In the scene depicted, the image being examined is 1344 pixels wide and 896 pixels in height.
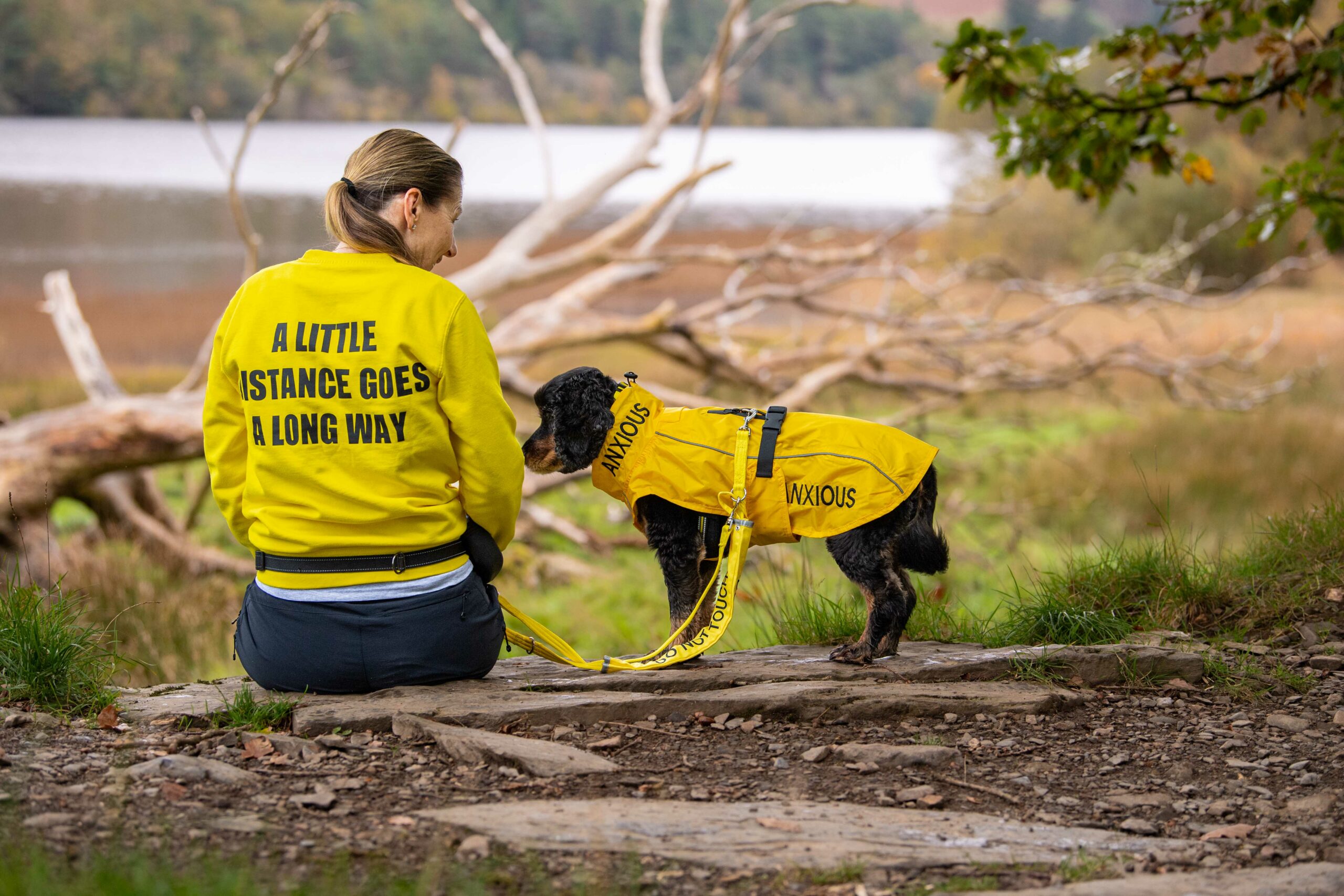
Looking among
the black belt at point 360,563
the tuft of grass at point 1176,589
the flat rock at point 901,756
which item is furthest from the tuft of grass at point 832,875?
the tuft of grass at point 1176,589

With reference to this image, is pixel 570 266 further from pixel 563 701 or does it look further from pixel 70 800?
pixel 70 800

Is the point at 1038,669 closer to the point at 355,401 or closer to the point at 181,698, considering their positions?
the point at 355,401

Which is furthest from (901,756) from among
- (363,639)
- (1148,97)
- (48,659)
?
(1148,97)

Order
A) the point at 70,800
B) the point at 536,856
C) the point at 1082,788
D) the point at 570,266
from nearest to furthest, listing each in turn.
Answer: the point at 536,856 < the point at 70,800 < the point at 1082,788 < the point at 570,266

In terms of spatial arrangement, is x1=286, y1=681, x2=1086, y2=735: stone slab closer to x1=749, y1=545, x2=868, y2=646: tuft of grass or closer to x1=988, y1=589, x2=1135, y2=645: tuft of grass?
x1=988, y1=589, x2=1135, y2=645: tuft of grass

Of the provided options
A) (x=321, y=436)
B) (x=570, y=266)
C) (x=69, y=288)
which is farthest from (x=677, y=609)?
(x=69, y=288)

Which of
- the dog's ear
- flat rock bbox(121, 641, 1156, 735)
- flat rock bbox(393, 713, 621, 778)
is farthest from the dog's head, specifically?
flat rock bbox(393, 713, 621, 778)

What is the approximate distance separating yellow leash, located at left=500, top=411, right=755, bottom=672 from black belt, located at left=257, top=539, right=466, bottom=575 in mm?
432

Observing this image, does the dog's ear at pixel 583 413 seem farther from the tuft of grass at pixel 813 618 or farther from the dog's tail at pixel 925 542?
the tuft of grass at pixel 813 618

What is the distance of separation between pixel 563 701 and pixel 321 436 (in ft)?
3.61

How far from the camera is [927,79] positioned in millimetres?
5852

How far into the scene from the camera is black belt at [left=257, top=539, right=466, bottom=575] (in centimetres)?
306

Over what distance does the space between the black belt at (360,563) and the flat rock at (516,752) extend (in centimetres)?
47

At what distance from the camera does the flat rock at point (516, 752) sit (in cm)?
280
